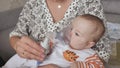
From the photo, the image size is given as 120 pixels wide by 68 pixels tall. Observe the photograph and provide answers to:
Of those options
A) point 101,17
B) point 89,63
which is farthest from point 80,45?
point 101,17

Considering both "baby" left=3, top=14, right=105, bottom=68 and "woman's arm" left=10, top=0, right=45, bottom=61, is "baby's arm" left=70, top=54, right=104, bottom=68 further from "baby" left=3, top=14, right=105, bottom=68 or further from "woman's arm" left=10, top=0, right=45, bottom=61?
"woman's arm" left=10, top=0, right=45, bottom=61

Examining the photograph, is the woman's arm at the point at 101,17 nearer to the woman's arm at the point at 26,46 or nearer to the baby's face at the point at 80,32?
the baby's face at the point at 80,32

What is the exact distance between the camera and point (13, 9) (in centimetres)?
196

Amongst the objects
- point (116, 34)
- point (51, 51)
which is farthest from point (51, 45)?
point (116, 34)

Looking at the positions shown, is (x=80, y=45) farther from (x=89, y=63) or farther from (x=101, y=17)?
(x=101, y=17)

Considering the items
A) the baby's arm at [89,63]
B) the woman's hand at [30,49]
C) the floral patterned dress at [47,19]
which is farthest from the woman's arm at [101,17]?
the woman's hand at [30,49]

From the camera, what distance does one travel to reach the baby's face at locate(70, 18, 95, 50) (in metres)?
1.20

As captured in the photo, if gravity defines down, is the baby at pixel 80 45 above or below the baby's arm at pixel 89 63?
above

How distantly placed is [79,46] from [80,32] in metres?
0.07

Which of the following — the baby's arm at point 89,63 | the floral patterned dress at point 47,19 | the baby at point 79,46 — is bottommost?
the baby's arm at point 89,63

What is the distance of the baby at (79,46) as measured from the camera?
3.92 feet

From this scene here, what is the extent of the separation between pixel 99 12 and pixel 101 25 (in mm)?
154

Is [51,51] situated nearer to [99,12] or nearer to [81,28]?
[81,28]

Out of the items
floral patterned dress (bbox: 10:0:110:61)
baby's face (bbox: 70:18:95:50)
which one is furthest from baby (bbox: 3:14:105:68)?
floral patterned dress (bbox: 10:0:110:61)
